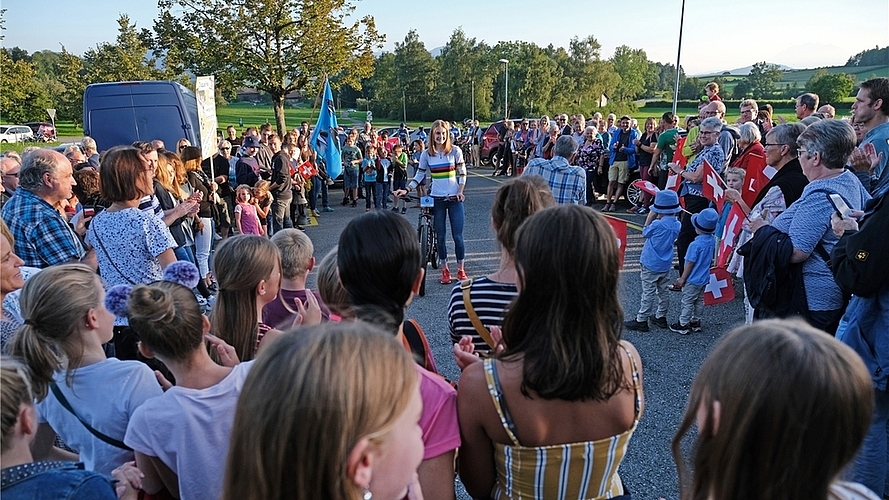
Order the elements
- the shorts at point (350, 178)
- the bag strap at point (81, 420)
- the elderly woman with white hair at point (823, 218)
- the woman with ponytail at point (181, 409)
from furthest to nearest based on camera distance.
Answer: the shorts at point (350, 178) → the elderly woman with white hair at point (823, 218) → the bag strap at point (81, 420) → the woman with ponytail at point (181, 409)

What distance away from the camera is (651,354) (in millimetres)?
4668

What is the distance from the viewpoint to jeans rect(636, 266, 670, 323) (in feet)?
16.5

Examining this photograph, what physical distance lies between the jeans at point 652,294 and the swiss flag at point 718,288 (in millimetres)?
389

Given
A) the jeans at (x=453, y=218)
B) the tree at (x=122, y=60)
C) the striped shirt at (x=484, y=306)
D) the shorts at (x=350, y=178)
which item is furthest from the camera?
the tree at (x=122, y=60)

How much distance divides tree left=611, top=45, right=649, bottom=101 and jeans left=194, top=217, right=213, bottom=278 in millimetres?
65330

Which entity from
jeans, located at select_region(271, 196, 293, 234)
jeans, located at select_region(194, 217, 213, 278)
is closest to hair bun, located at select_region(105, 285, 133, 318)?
jeans, located at select_region(194, 217, 213, 278)

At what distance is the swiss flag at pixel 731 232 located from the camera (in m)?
4.94

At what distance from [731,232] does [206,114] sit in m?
6.41

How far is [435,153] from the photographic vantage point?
6.68 metres

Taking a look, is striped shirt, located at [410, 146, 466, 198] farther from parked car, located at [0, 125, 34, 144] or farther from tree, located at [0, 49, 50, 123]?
parked car, located at [0, 125, 34, 144]

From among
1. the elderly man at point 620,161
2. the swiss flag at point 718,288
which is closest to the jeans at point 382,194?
the elderly man at point 620,161

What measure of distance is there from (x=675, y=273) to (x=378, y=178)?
276 inches

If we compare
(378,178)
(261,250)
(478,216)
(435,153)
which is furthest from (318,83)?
(261,250)

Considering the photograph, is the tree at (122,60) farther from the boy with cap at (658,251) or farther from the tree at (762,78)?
the tree at (762,78)
